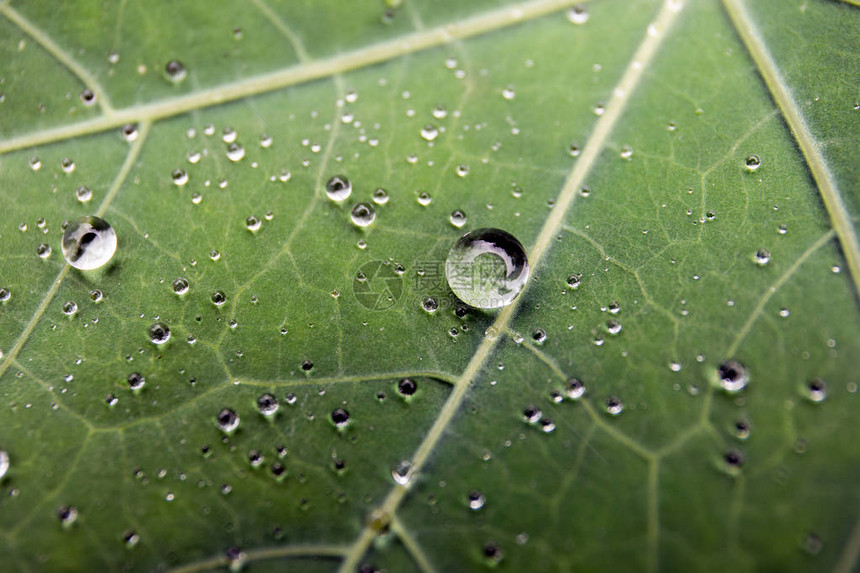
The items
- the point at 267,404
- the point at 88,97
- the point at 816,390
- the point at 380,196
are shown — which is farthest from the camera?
the point at 88,97

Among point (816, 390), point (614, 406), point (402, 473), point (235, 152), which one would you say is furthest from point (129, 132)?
point (816, 390)

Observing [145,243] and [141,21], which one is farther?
[141,21]

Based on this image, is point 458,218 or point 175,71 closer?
point 458,218

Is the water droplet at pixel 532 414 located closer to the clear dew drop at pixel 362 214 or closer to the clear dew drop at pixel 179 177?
the clear dew drop at pixel 362 214

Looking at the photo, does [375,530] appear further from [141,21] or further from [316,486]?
[141,21]

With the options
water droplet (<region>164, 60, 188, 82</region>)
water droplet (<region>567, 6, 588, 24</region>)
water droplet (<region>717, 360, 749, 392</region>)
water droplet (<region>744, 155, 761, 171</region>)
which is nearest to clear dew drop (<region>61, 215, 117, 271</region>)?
water droplet (<region>164, 60, 188, 82</region>)

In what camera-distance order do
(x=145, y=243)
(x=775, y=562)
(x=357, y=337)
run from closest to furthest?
1. (x=775, y=562)
2. (x=357, y=337)
3. (x=145, y=243)

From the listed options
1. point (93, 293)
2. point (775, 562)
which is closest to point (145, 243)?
point (93, 293)

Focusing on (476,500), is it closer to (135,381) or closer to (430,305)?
(430,305)

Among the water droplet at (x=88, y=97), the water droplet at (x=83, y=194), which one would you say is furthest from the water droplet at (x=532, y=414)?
the water droplet at (x=88, y=97)
